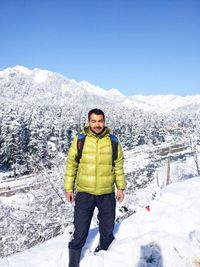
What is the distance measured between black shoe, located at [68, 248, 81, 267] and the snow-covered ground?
0.12 metres

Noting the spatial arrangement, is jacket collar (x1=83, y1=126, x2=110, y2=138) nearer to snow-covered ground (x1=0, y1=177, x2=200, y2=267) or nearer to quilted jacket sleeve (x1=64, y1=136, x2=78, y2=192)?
quilted jacket sleeve (x1=64, y1=136, x2=78, y2=192)

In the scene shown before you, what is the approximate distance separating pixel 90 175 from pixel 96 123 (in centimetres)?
80

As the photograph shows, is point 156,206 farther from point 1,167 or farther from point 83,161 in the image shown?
point 1,167

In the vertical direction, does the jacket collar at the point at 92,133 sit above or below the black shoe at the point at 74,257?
above

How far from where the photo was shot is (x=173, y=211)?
6008 mm

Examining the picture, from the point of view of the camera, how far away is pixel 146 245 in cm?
498

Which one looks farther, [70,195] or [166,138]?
[166,138]

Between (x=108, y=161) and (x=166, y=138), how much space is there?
8937cm

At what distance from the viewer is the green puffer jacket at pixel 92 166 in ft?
15.1

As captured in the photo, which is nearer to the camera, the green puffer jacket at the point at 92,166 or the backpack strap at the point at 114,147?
the green puffer jacket at the point at 92,166

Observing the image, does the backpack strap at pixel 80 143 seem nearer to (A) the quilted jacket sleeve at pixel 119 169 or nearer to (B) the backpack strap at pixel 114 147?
(B) the backpack strap at pixel 114 147

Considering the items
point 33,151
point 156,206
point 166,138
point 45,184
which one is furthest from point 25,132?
point 166,138

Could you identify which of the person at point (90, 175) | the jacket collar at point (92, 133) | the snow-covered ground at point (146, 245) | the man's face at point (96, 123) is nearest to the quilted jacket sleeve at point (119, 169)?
the person at point (90, 175)

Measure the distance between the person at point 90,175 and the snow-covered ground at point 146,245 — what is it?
47 cm
